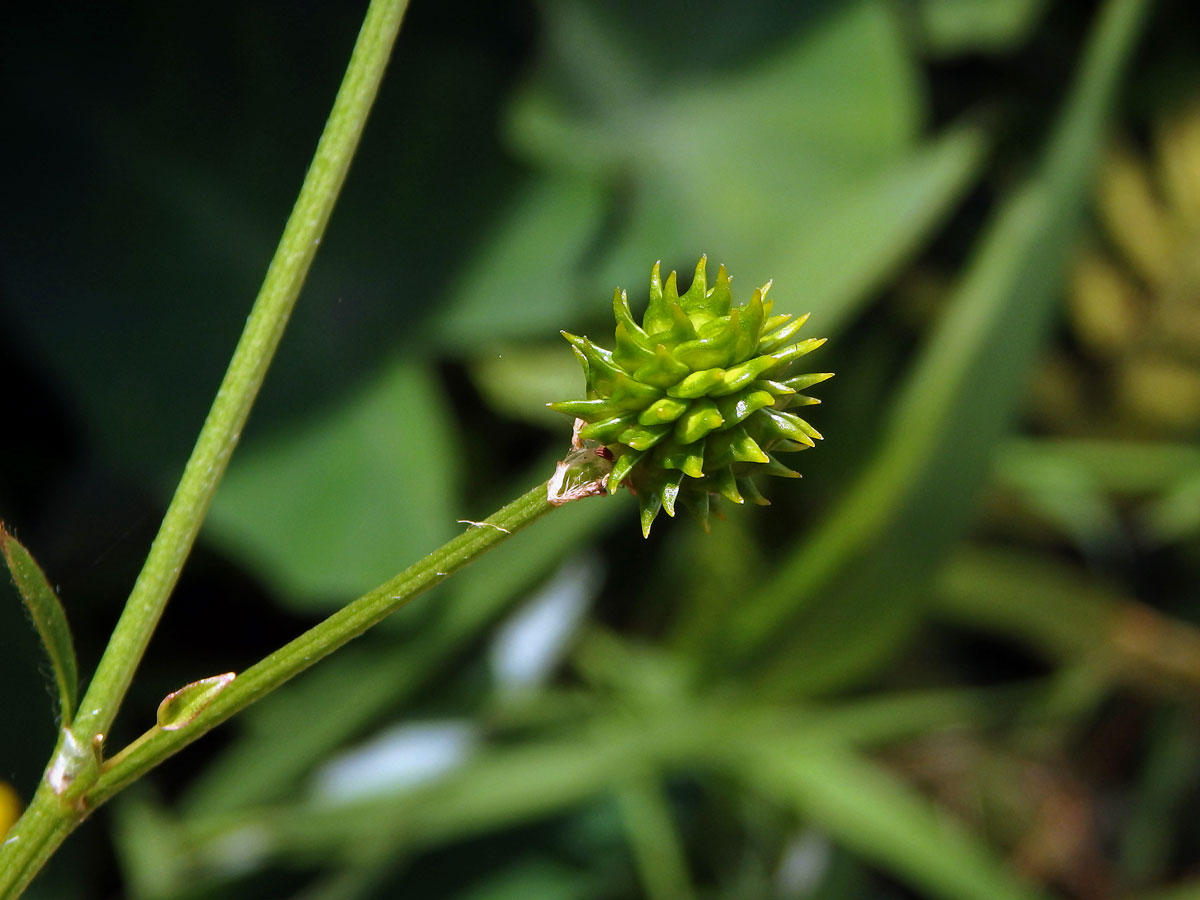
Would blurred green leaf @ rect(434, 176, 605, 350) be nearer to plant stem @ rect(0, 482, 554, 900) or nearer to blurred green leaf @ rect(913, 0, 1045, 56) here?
blurred green leaf @ rect(913, 0, 1045, 56)

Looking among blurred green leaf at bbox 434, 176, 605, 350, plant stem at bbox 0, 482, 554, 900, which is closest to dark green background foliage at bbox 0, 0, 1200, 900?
Result: blurred green leaf at bbox 434, 176, 605, 350

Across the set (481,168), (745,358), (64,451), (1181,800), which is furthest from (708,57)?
(1181,800)

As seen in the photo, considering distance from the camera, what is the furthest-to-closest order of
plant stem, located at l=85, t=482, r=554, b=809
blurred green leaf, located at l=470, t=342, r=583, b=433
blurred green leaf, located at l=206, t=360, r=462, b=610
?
blurred green leaf, located at l=470, t=342, r=583, b=433 < blurred green leaf, located at l=206, t=360, r=462, b=610 < plant stem, located at l=85, t=482, r=554, b=809

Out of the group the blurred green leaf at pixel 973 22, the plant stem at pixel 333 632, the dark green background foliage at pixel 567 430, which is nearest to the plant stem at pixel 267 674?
the plant stem at pixel 333 632

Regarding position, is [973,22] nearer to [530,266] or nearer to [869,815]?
[530,266]

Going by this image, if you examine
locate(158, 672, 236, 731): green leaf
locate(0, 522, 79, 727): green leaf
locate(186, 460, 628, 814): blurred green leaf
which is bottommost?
locate(186, 460, 628, 814): blurred green leaf

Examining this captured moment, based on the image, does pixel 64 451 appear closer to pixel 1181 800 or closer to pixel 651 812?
pixel 651 812

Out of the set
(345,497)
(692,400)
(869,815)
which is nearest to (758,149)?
(345,497)
